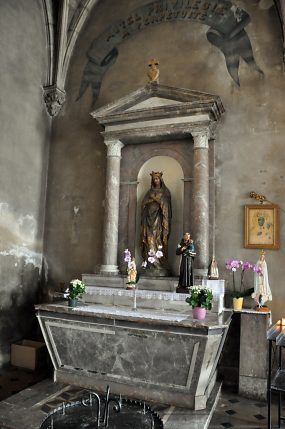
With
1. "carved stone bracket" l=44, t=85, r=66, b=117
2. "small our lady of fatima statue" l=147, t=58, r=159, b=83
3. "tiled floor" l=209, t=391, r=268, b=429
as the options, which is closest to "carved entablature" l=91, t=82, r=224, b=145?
"small our lady of fatima statue" l=147, t=58, r=159, b=83

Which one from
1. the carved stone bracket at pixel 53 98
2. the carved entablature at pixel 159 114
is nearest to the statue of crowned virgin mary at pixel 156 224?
the carved entablature at pixel 159 114

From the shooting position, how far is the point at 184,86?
7543 mm

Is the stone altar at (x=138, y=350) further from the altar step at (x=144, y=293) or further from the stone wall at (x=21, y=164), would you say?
the stone wall at (x=21, y=164)

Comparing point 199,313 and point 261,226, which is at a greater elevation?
point 261,226

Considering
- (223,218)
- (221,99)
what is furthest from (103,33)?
(223,218)

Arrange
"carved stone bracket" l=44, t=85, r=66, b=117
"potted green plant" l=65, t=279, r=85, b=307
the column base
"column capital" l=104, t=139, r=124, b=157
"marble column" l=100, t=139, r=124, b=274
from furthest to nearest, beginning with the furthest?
"carved stone bracket" l=44, t=85, r=66, b=117, "column capital" l=104, t=139, r=124, b=157, "marble column" l=100, t=139, r=124, b=274, the column base, "potted green plant" l=65, t=279, r=85, b=307

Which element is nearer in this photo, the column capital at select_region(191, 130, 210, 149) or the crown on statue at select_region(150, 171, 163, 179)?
the column capital at select_region(191, 130, 210, 149)

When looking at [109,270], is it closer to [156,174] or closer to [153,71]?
[156,174]

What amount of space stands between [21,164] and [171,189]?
10.3 feet

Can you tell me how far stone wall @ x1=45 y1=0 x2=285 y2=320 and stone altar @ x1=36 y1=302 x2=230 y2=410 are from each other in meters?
2.11

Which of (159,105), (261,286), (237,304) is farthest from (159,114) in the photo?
(237,304)

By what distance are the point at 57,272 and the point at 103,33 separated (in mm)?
5516

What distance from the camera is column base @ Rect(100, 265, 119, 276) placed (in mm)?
7172

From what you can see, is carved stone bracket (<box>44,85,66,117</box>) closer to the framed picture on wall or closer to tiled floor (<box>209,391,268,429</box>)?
the framed picture on wall
